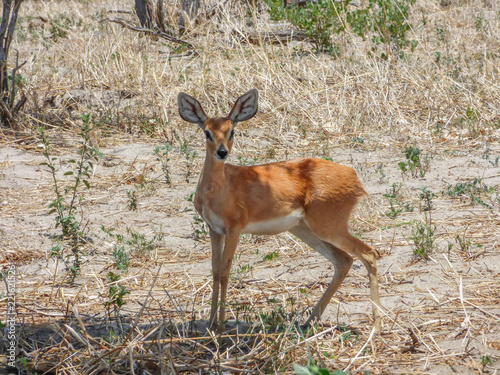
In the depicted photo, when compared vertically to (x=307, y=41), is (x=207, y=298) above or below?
below

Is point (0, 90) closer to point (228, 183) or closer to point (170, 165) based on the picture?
point (170, 165)

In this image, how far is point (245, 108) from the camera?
16.0 feet

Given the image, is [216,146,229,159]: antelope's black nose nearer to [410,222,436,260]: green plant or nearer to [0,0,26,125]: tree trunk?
[410,222,436,260]: green plant

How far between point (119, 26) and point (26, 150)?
4.40m

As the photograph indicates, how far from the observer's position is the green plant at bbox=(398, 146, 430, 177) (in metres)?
7.45

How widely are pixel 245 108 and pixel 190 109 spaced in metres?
0.41

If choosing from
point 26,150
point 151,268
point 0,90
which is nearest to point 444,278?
point 151,268

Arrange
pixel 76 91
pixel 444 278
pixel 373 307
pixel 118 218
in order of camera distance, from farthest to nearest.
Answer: pixel 76 91 → pixel 118 218 → pixel 444 278 → pixel 373 307

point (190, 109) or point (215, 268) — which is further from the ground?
point (190, 109)

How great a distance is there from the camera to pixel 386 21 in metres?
10.5

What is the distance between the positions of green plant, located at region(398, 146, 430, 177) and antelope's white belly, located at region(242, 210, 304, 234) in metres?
2.95

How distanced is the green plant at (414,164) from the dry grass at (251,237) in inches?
4.7

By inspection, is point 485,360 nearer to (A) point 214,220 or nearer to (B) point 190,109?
(A) point 214,220

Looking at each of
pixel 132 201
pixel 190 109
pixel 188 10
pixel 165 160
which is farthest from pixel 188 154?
pixel 188 10
